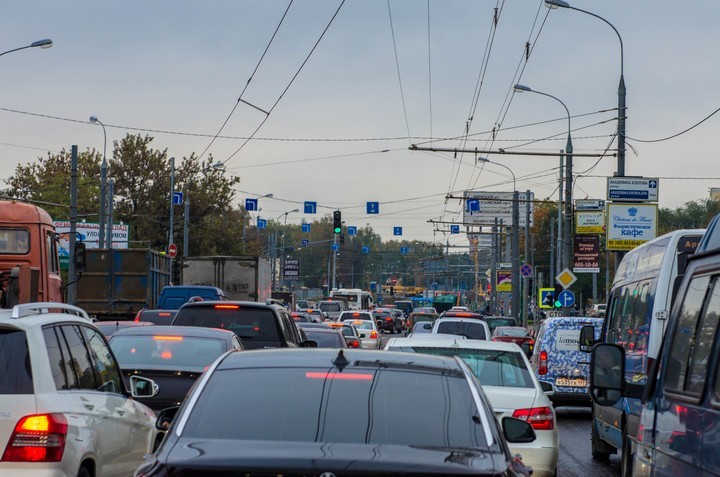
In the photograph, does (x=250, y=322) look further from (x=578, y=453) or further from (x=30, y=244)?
(x=30, y=244)

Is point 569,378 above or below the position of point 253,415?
below

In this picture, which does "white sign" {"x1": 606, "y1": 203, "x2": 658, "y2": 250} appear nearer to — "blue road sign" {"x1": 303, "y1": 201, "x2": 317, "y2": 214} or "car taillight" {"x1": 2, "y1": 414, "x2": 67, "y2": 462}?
"car taillight" {"x1": 2, "y1": 414, "x2": 67, "y2": 462}

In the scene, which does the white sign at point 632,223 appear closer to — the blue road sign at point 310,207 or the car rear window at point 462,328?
the car rear window at point 462,328

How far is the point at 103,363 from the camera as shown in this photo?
8.98 metres

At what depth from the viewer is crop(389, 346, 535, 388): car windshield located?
37.7ft

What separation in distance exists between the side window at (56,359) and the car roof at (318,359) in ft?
5.89

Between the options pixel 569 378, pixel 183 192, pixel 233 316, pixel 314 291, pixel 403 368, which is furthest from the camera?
pixel 314 291

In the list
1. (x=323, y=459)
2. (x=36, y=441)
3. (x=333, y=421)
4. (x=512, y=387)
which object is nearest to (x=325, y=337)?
(x=512, y=387)

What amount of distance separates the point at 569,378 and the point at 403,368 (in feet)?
52.6

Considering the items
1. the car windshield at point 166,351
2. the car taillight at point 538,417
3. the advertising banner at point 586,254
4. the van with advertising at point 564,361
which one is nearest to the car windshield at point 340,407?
the car taillight at point 538,417

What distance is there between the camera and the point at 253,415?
529 centimetres

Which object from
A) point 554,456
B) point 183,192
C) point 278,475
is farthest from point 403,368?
point 183,192

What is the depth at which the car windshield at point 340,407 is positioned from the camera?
5152 millimetres

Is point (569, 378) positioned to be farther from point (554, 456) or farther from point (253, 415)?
point (253, 415)
